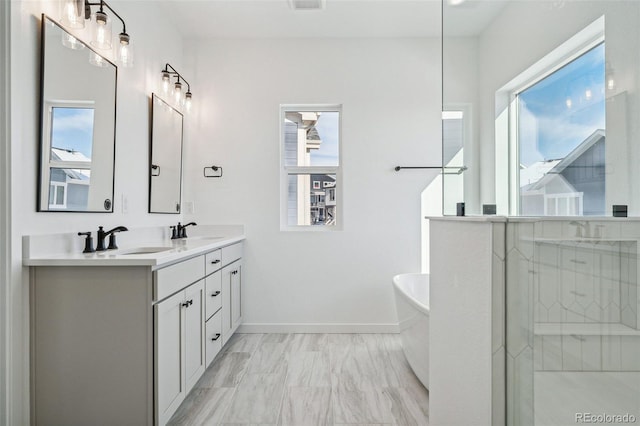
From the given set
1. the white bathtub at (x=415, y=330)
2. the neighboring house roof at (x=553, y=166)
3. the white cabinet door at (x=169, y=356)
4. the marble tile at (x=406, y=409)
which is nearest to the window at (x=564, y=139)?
the neighboring house roof at (x=553, y=166)

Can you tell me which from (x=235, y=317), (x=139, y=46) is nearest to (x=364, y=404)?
(x=235, y=317)

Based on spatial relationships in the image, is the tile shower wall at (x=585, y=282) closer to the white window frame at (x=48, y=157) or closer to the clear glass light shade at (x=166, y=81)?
the white window frame at (x=48, y=157)

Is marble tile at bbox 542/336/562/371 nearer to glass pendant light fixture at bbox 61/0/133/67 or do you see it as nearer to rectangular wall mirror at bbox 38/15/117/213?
rectangular wall mirror at bbox 38/15/117/213

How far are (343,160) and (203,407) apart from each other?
226 cm

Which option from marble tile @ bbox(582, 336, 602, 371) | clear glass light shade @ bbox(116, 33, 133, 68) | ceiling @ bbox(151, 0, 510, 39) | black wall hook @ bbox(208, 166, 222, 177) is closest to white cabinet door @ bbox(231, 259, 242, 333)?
black wall hook @ bbox(208, 166, 222, 177)

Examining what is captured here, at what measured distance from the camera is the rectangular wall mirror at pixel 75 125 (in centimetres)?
161

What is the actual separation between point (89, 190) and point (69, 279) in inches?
22.2

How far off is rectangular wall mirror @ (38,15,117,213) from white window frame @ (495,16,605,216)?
6.58 ft

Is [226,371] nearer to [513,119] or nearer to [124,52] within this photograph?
[124,52]

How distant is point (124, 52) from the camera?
1.97 m

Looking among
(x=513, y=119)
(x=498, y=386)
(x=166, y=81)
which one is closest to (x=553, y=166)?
(x=513, y=119)

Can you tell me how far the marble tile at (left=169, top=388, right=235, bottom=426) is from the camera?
5.88 ft

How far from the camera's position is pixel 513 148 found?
1149 millimetres

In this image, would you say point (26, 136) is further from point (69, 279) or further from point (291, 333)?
point (291, 333)
